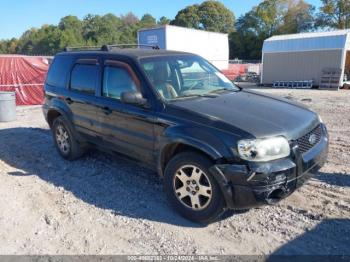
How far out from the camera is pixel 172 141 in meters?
3.74

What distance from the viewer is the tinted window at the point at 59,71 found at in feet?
18.8

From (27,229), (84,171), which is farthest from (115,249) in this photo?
(84,171)

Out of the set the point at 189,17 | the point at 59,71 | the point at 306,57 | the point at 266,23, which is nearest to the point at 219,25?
the point at 189,17

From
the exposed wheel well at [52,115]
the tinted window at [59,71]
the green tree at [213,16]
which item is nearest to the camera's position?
the tinted window at [59,71]

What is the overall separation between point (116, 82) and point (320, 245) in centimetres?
325

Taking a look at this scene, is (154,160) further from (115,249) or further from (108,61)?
(108,61)

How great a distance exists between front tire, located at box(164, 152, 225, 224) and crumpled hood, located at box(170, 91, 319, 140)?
538 millimetres

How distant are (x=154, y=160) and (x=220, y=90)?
1.39 m

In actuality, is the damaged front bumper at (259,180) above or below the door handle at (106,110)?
below

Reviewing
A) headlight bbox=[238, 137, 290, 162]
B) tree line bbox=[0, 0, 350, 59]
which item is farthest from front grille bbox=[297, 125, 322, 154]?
tree line bbox=[0, 0, 350, 59]

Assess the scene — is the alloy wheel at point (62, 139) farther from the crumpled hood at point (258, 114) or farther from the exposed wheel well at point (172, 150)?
the crumpled hood at point (258, 114)

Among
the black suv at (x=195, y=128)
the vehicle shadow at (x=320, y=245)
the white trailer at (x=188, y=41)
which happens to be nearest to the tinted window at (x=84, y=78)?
the black suv at (x=195, y=128)

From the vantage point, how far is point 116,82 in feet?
15.2

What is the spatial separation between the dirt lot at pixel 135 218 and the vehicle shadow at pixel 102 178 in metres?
0.01
